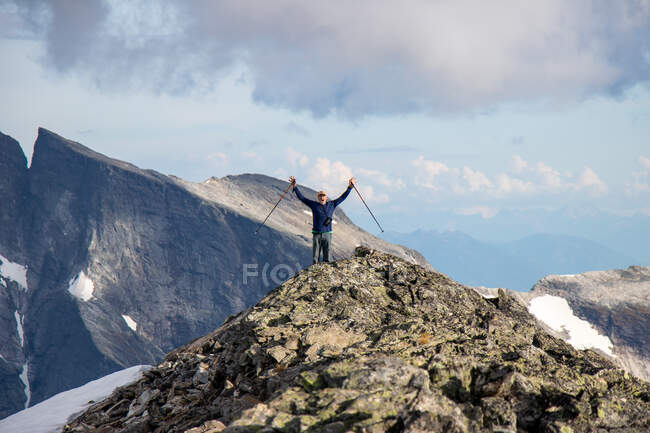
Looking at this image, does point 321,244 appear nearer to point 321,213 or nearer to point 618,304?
point 321,213

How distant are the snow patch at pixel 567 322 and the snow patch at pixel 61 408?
482 ft

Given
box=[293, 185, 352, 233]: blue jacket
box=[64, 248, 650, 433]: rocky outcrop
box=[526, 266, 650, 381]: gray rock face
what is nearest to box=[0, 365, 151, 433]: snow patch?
box=[64, 248, 650, 433]: rocky outcrop

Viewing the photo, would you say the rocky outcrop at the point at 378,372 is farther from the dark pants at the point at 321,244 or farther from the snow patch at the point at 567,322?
the snow patch at the point at 567,322

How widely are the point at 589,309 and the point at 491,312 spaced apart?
168823mm

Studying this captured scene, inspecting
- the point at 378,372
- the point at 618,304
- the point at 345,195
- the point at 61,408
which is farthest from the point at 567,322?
the point at 378,372

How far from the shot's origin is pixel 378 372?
1148cm

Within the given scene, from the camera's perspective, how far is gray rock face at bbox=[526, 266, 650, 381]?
154875 mm

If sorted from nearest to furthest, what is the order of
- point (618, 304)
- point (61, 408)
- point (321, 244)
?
1. point (61, 408)
2. point (321, 244)
3. point (618, 304)

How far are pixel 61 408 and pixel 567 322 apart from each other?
163815 mm

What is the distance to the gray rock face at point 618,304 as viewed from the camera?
15488 cm

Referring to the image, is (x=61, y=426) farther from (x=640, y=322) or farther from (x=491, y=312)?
(x=640, y=322)

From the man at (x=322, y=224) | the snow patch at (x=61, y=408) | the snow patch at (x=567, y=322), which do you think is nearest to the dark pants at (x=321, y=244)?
the man at (x=322, y=224)

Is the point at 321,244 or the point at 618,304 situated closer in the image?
the point at 321,244

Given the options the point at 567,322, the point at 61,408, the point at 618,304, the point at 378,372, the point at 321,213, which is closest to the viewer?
the point at 378,372
